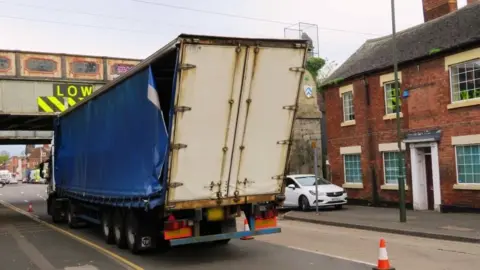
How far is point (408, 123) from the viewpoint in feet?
62.4

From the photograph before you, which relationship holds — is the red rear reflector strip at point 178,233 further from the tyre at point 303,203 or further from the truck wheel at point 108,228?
the tyre at point 303,203

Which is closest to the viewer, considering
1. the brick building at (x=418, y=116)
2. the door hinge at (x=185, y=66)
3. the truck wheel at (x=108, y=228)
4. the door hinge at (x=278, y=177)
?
the door hinge at (x=185, y=66)

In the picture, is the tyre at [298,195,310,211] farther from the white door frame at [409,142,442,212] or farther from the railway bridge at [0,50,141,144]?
the railway bridge at [0,50,141,144]

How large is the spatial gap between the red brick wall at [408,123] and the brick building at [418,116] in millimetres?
33

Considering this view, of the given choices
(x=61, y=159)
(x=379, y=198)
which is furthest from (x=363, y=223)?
(x=61, y=159)

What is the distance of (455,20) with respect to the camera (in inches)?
749

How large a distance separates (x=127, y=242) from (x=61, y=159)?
746cm

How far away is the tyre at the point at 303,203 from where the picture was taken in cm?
2012

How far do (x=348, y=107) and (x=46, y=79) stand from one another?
484 inches

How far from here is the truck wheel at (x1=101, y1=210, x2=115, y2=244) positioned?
12227 mm

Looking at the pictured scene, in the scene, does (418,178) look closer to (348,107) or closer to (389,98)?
(389,98)

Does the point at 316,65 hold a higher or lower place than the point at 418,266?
higher

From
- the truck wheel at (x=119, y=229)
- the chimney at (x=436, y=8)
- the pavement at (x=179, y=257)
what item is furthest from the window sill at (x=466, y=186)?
the truck wheel at (x=119, y=229)

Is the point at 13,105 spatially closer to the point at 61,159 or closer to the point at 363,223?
the point at 61,159
